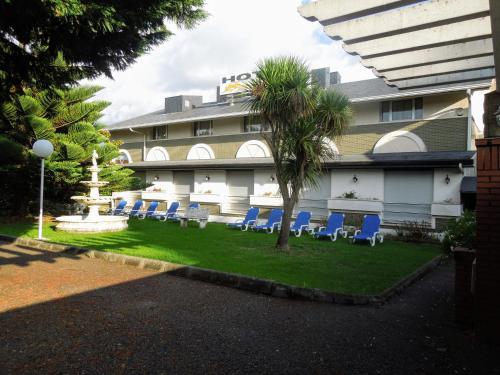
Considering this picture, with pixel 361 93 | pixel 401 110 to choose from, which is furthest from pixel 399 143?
pixel 361 93

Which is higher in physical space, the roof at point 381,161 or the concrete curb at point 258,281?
the roof at point 381,161

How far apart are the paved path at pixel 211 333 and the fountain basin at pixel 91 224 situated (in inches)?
296

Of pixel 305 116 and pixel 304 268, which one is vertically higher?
pixel 305 116

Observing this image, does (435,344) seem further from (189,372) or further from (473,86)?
(473,86)

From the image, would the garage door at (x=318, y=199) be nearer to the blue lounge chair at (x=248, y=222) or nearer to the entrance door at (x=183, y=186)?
the blue lounge chair at (x=248, y=222)

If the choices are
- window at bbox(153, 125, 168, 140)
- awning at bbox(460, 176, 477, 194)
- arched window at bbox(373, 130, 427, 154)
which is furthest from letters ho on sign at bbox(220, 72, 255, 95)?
awning at bbox(460, 176, 477, 194)

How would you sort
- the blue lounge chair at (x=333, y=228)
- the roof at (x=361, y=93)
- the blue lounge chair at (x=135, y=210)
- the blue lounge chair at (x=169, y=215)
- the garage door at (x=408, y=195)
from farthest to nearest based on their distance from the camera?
the blue lounge chair at (x=135, y=210) < the blue lounge chair at (x=169, y=215) < the garage door at (x=408, y=195) < the roof at (x=361, y=93) < the blue lounge chair at (x=333, y=228)

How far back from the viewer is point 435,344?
14.6 feet

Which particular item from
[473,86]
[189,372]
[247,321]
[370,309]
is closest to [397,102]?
[473,86]

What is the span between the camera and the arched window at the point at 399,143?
16575 millimetres

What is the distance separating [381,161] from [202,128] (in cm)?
1252

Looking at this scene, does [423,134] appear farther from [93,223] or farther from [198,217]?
[93,223]

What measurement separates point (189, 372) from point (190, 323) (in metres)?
1.39

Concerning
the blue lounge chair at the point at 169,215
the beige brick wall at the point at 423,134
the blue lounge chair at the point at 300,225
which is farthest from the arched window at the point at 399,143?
the blue lounge chair at the point at 169,215
